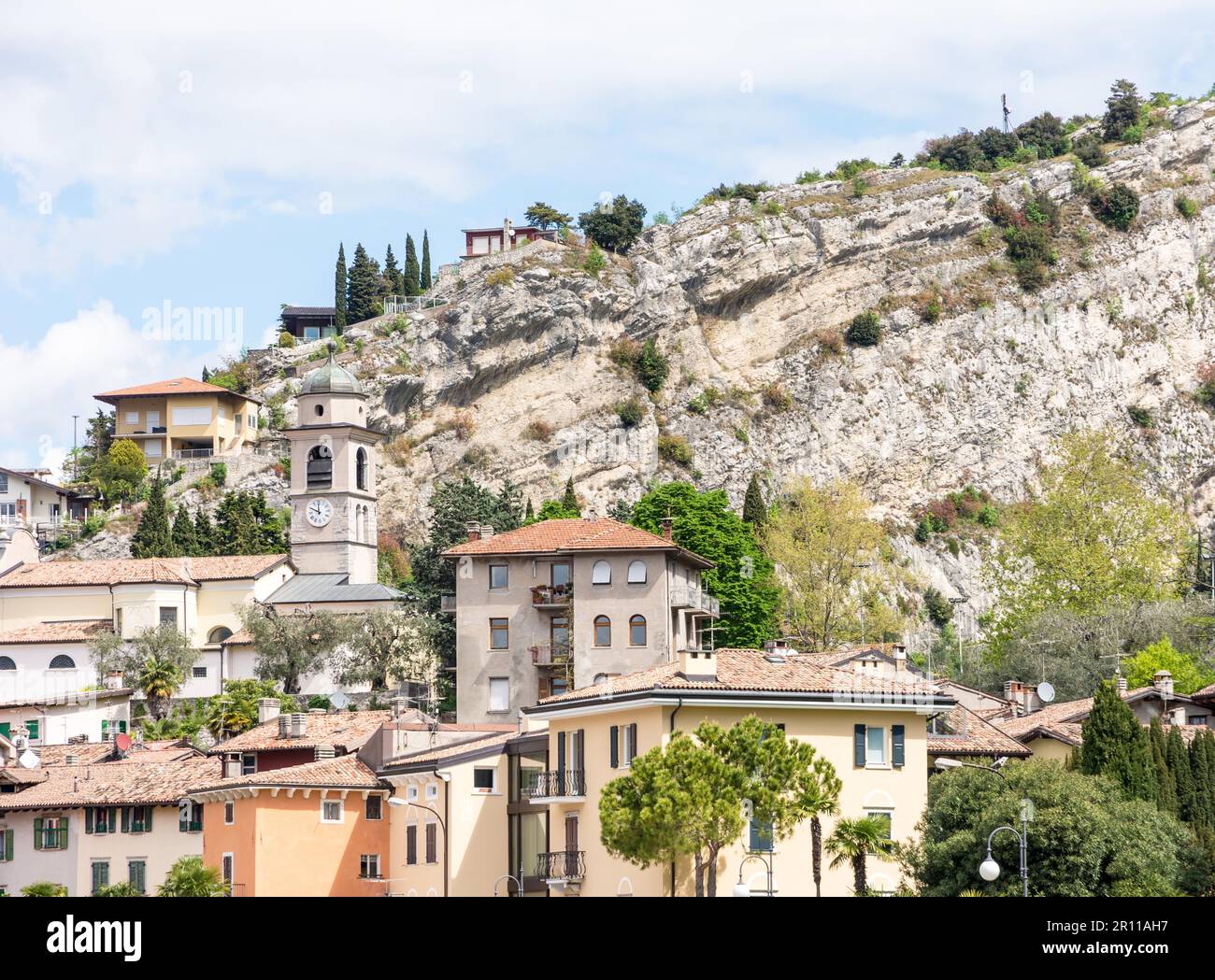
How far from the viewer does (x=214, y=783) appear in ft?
233

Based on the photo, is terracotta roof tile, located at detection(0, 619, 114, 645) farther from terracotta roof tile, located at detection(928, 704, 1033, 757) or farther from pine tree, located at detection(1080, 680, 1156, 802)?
pine tree, located at detection(1080, 680, 1156, 802)

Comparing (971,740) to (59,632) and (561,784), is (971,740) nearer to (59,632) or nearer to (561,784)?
(561,784)

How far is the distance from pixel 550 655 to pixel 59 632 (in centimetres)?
3411

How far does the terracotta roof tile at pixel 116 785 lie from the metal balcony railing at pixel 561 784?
1692 cm

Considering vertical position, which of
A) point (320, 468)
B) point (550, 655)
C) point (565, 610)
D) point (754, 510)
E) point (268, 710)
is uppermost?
point (320, 468)

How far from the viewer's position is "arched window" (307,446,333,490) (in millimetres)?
116444

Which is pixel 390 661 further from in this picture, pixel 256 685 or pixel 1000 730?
pixel 1000 730

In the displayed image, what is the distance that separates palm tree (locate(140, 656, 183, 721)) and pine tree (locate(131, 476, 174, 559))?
61.5 ft

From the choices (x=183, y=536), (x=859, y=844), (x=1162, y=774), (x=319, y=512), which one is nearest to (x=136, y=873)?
(x=859, y=844)

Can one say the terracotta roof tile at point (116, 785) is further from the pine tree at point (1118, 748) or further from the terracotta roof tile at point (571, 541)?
the pine tree at point (1118, 748)

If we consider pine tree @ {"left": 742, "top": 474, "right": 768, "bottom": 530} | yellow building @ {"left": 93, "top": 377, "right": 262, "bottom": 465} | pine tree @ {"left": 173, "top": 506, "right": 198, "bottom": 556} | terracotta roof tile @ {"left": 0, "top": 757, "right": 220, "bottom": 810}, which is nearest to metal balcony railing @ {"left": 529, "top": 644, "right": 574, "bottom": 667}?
terracotta roof tile @ {"left": 0, "top": 757, "right": 220, "bottom": 810}

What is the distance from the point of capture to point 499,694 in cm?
8731

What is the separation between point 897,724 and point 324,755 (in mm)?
22857

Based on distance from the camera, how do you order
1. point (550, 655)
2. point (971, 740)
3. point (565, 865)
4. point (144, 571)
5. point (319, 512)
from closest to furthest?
point (565, 865) → point (971, 740) → point (550, 655) → point (144, 571) → point (319, 512)
